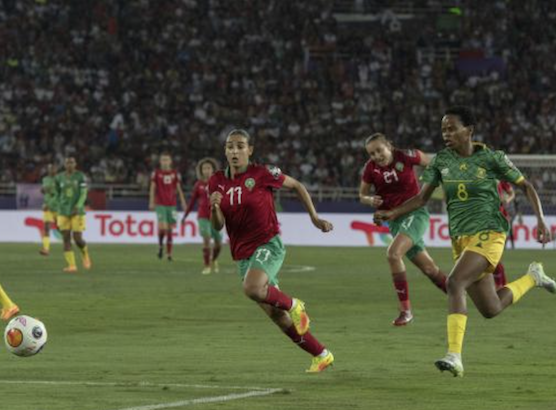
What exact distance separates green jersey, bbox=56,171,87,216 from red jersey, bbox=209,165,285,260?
1660 cm

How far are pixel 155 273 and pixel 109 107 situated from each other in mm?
23566

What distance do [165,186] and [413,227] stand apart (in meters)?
16.0

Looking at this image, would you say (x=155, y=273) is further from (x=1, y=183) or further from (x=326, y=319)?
(x=1, y=183)

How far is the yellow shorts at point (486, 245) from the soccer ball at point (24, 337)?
3.74 meters

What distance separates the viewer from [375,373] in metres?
12.4

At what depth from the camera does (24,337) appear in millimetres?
12430

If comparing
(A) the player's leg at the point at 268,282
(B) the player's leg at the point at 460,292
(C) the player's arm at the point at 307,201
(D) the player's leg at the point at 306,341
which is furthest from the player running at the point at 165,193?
(B) the player's leg at the point at 460,292

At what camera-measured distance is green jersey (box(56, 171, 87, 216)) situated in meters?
29.1

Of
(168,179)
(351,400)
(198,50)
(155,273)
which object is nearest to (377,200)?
(351,400)

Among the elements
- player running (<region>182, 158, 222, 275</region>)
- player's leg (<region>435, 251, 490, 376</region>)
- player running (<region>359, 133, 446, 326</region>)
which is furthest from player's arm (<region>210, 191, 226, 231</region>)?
player running (<region>182, 158, 222, 275</region>)

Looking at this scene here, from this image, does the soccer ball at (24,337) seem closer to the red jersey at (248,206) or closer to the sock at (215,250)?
the red jersey at (248,206)

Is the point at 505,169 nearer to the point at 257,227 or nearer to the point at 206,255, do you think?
the point at 257,227

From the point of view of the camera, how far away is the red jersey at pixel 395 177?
17.9 metres

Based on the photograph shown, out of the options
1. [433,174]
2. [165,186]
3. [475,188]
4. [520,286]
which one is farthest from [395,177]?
[165,186]
